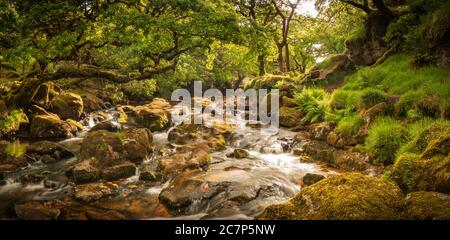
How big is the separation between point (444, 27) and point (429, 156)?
8.53m

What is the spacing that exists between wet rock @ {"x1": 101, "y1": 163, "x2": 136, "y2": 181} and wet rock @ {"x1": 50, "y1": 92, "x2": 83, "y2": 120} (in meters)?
10.1

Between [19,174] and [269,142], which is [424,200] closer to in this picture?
[269,142]

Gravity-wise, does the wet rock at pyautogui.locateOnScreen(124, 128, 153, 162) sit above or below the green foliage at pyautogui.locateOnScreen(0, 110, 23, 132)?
below

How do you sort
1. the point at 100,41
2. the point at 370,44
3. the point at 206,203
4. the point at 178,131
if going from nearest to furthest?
the point at 206,203, the point at 100,41, the point at 178,131, the point at 370,44

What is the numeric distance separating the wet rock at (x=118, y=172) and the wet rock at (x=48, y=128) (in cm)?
707

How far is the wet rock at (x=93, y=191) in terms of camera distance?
348 inches

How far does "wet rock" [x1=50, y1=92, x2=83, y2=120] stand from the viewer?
1858cm

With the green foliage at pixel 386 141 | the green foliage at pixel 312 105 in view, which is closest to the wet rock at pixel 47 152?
the green foliage at pixel 312 105

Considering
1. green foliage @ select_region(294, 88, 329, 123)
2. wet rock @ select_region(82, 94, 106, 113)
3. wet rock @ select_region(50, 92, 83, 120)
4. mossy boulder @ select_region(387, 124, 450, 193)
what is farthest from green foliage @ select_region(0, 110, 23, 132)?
mossy boulder @ select_region(387, 124, 450, 193)

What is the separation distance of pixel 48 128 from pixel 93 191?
8.46m

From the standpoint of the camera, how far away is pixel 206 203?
7898mm

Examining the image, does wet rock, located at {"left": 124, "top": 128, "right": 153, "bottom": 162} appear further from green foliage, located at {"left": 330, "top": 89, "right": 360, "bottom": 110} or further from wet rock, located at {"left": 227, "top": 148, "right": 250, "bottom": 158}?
green foliage, located at {"left": 330, "top": 89, "right": 360, "bottom": 110}

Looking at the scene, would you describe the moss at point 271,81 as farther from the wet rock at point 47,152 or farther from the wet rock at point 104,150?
the wet rock at point 47,152

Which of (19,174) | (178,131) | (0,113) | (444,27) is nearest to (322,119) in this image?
(444,27)
